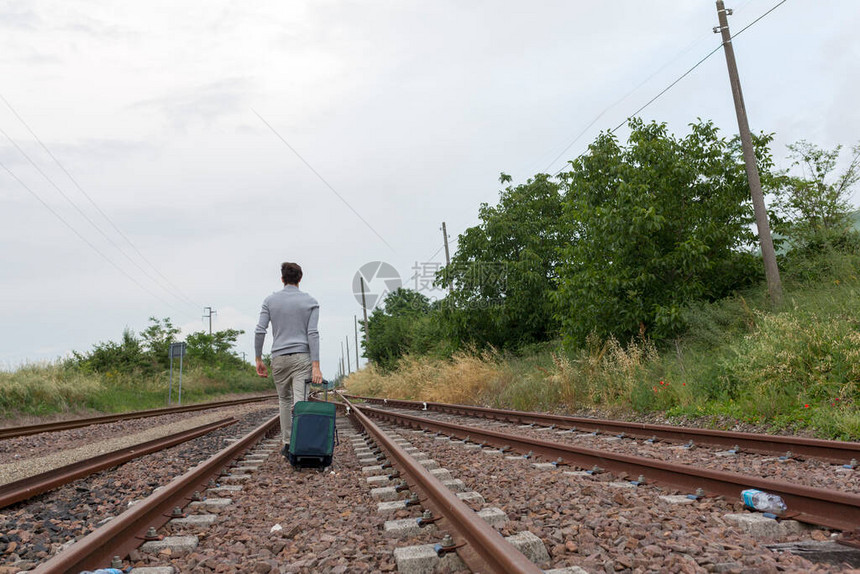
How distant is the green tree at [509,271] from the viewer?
19969mm

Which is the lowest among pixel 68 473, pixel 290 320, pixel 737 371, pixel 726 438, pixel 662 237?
pixel 726 438

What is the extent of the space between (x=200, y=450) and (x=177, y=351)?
1924 centimetres

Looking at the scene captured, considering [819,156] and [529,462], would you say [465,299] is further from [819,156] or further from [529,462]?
[529,462]

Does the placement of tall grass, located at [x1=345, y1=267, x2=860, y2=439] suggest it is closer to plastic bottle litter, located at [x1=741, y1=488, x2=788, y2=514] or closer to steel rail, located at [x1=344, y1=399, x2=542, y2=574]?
plastic bottle litter, located at [x1=741, y1=488, x2=788, y2=514]

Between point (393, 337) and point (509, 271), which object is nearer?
point (509, 271)

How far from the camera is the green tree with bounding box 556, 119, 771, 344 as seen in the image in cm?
1296

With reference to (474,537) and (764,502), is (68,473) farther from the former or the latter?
(764,502)

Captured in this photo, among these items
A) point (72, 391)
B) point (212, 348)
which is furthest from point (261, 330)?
point (212, 348)

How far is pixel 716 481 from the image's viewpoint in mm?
3904

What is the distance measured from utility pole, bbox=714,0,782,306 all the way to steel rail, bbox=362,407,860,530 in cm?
762

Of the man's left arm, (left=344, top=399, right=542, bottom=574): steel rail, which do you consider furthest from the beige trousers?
(left=344, top=399, right=542, bottom=574): steel rail

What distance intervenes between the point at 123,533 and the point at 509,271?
17519mm

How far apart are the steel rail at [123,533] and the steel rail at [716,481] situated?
11.3ft

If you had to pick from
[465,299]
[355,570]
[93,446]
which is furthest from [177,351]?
[355,570]
